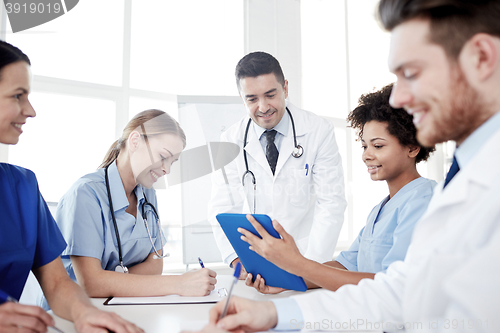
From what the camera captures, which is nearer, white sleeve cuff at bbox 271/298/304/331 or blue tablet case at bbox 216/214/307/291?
white sleeve cuff at bbox 271/298/304/331

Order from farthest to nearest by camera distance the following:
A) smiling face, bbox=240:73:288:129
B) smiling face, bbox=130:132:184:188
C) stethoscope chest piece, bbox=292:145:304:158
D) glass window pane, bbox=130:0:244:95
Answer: glass window pane, bbox=130:0:244:95 → stethoscope chest piece, bbox=292:145:304:158 → smiling face, bbox=240:73:288:129 → smiling face, bbox=130:132:184:188

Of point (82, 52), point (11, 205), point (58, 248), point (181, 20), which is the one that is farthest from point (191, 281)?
point (181, 20)

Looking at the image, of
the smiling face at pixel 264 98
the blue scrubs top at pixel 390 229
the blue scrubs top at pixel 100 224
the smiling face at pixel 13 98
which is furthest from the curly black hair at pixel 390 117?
the smiling face at pixel 13 98

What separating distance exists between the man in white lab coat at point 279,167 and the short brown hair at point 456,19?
121 centimetres

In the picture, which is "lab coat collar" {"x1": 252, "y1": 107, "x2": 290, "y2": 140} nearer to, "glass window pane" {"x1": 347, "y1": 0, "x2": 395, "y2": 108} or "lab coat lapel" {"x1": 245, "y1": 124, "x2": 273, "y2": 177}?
"lab coat lapel" {"x1": 245, "y1": 124, "x2": 273, "y2": 177}

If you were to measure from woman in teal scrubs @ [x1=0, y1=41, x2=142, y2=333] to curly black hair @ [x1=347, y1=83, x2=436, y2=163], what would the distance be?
0.99 meters

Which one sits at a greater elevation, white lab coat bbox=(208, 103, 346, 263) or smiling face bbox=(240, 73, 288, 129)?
smiling face bbox=(240, 73, 288, 129)

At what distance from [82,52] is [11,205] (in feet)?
5.36

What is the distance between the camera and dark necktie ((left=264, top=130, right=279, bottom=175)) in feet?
6.64

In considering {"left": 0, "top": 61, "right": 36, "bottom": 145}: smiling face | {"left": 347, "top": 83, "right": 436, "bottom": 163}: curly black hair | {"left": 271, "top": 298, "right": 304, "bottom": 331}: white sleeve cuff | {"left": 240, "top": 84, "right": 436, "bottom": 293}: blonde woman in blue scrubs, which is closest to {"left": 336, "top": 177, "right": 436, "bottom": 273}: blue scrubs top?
{"left": 240, "top": 84, "right": 436, "bottom": 293}: blonde woman in blue scrubs

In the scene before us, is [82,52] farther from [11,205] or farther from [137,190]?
[11,205]

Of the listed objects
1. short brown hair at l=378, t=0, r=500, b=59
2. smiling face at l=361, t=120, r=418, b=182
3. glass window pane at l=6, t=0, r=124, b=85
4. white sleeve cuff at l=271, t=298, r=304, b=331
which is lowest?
white sleeve cuff at l=271, t=298, r=304, b=331

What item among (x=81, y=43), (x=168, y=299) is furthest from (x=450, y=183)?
(x=81, y=43)

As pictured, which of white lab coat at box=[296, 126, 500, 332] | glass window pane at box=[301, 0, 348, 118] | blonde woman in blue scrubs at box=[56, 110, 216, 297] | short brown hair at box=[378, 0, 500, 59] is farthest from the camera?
glass window pane at box=[301, 0, 348, 118]
